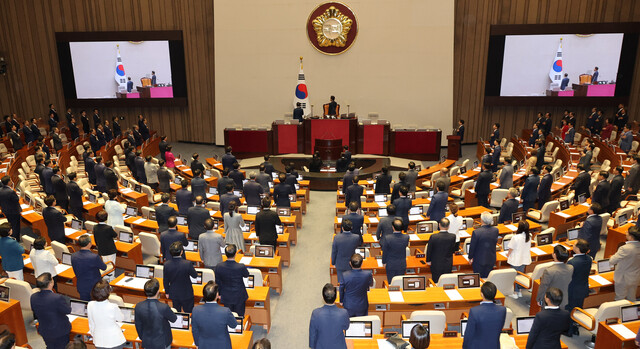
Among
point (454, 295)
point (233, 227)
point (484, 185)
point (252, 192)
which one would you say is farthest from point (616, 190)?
point (233, 227)

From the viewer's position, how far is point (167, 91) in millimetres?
20000

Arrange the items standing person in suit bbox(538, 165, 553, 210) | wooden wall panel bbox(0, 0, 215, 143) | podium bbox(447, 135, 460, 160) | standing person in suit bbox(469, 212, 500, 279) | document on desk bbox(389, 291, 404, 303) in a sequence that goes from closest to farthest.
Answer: document on desk bbox(389, 291, 404, 303), standing person in suit bbox(469, 212, 500, 279), standing person in suit bbox(538, 165, 553, 210), podium bbox(447, 135, 460, 160), wooden wall panel bbox(0, 0, 215, 143)

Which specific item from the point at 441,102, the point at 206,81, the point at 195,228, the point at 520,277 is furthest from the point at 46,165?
the point at 441,102

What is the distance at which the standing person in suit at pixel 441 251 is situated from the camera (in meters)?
6.78

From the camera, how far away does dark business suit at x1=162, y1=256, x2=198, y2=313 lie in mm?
5887

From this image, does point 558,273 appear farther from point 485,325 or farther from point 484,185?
point 484,185

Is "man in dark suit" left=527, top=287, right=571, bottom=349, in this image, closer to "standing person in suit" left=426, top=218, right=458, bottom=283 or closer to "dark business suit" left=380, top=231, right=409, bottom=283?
"standing person in suit" left=426, top=218, right=458, bottom=283

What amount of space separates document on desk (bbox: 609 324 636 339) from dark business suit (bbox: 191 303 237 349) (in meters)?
4.39

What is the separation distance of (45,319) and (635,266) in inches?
300

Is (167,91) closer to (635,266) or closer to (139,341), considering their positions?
(139,341)

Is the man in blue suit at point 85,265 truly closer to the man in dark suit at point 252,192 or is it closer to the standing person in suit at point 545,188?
the man in dark suit at point 252,192

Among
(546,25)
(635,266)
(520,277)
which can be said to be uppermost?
(546,25)

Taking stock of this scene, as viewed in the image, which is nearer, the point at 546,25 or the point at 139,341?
the point at 139,341

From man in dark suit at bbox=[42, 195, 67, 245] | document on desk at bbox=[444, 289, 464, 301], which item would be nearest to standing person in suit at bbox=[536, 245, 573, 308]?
document on desk at bbox=[444, 289, 464, 301]
